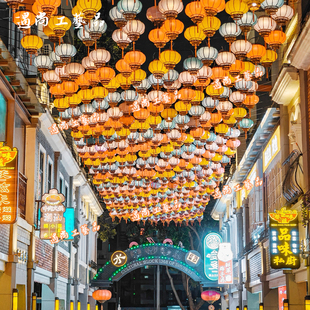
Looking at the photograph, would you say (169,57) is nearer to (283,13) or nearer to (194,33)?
(194,33)

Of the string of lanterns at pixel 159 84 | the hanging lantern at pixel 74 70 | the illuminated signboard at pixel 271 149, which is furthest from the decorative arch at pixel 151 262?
the hanging lantern at pixel 74 70

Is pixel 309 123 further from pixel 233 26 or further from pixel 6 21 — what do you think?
pixel 6 21

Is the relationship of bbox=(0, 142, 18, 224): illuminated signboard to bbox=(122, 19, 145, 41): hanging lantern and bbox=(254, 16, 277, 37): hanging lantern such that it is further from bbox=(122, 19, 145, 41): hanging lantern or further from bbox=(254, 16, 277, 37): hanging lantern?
bbox=(254, 16, 277, 37): hanging lantern

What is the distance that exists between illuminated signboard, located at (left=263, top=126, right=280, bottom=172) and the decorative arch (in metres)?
13.9

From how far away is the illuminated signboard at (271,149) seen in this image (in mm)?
18172

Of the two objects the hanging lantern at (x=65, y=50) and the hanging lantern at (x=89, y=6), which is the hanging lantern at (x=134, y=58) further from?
the hanging lantern at (x=89, y=6)

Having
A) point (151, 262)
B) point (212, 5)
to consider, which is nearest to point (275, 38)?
point (212, 5)

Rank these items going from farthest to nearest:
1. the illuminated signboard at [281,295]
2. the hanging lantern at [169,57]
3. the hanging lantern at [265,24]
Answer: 1. the illuminated signboard at [281,295]
2. the hanging lantern at [169,57]
3. the hanging lantern at [265,24]

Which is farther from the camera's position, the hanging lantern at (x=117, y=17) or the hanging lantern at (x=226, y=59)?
the hanging lantern at (x=226, y=59)

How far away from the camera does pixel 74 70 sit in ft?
44.6

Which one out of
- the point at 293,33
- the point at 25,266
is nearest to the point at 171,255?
the point at 25,266

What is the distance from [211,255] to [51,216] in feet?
58.8

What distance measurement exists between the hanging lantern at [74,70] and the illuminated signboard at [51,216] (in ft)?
16.8

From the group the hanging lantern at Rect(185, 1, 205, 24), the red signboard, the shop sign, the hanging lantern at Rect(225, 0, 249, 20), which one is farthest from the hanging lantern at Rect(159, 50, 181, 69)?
the shop sign
